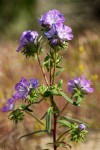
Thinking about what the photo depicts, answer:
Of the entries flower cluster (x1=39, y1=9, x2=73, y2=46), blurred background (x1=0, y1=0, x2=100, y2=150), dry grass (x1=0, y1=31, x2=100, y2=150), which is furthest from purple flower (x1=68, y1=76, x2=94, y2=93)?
dry grass (x1=0, y1=31, x2=100, y2=150)

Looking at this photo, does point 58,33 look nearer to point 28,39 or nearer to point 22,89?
point 28,39

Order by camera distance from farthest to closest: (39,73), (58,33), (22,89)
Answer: (39,73)
(22,89)
(58,33)

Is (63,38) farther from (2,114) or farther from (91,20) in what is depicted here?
(91,20)

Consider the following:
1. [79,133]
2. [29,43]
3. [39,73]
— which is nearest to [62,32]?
[29,43]

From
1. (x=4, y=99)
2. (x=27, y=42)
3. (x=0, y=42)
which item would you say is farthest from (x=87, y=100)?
(x=27, y=42)

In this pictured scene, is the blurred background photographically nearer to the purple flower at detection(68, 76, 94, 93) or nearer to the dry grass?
the dry grass
